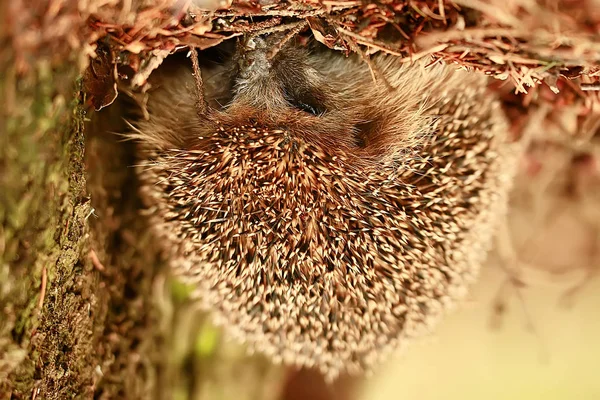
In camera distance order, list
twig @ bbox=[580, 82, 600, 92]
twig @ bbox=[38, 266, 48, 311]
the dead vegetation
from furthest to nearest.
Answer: twig @ bbox=[580, 82, 600, 92] → twig @ bbox=[38, 266, 48, 311] → the dead vegetation

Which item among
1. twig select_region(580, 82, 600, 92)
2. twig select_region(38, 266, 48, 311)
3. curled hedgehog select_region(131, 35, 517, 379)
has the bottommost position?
twig select_region(38, 266, 48, 311)

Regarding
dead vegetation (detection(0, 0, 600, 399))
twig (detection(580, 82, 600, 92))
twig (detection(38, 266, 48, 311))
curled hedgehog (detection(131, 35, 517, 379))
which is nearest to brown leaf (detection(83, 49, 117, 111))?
dead vegetation (detection(0, 0, 600, 399))

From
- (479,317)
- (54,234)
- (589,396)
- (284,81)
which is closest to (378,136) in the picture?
(284,81)

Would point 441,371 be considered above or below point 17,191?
below

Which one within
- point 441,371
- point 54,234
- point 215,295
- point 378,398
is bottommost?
point 378,398

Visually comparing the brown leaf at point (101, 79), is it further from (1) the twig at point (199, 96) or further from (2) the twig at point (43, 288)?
(2) the twig at point (43, 288)

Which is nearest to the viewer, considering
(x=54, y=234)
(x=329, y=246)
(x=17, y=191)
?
(x=17, y=191)

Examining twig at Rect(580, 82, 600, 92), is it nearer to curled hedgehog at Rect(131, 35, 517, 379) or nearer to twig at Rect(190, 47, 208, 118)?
curled hedgehog at Rect(131, 35, 517, 379)

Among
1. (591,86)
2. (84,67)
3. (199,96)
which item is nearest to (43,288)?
(84,67)

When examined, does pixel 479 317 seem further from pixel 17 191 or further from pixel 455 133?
pixel 17 191
